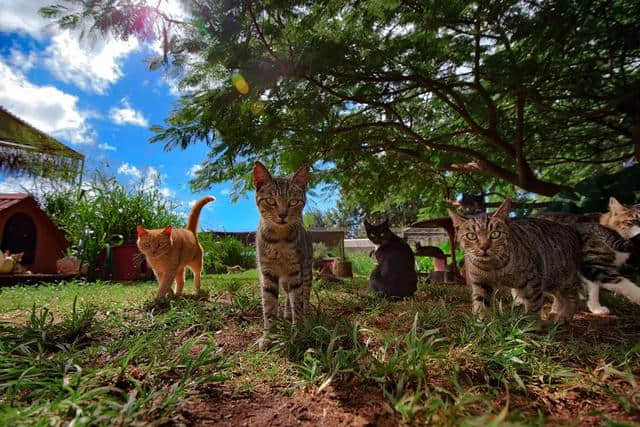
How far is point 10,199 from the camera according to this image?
243 inches

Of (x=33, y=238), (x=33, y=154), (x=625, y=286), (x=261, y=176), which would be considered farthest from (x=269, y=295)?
(x=33, y=154)

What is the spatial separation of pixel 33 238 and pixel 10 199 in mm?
818

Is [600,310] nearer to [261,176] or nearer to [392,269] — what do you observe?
[392,269]

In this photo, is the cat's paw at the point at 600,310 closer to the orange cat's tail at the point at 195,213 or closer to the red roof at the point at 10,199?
the orange cat's tail at the point at 195,213

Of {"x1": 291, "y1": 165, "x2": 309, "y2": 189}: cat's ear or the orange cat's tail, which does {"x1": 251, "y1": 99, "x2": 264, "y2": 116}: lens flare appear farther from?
the orange cat's tail

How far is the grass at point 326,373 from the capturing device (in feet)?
3.88

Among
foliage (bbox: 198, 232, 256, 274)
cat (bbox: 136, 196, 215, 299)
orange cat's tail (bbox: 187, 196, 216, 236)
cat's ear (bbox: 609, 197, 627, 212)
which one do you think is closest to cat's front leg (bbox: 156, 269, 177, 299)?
cat (bbox: 136, 196, 215, 299)

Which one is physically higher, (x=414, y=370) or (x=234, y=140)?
(x=234, y=140)

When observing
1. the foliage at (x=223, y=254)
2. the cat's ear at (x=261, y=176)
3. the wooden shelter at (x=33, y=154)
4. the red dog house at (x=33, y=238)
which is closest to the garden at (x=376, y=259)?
the cat's ear at (x=261, y=176)

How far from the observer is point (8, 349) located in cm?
171

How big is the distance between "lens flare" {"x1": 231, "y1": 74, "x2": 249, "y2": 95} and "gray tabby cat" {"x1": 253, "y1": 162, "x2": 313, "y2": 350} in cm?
79

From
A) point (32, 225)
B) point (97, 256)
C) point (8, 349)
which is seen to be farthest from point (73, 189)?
point (8, 349)

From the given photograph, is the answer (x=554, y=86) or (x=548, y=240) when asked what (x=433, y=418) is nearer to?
(x=548, y=240)

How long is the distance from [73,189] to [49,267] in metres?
1.87
